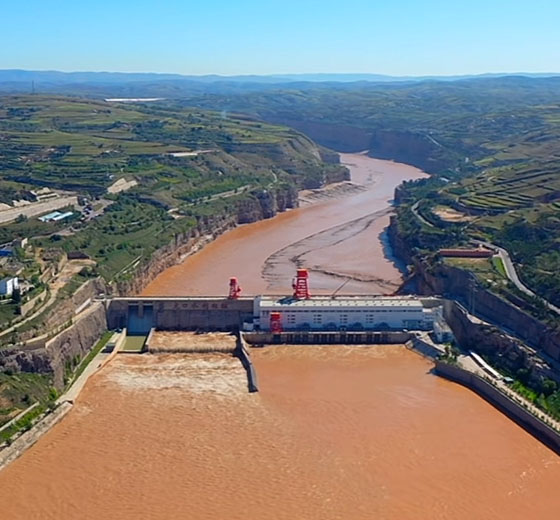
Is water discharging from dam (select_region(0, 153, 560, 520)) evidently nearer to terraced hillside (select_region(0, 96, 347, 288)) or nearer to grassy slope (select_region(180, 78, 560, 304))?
grassy slope (select_region(180, 78, 560, 304))

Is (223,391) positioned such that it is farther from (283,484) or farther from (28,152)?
(28,152)

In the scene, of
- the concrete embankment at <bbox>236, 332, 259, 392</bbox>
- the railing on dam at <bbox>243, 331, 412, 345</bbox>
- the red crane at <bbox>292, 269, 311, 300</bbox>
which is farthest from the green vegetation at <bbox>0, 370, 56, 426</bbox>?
the red crane at <bbox>292, 269, 311, 300</bbox>

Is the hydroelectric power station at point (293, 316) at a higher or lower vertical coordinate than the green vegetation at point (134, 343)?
higher

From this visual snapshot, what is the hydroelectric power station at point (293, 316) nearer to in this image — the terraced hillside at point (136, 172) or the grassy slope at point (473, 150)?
the terraced hillside at point (136, 172)

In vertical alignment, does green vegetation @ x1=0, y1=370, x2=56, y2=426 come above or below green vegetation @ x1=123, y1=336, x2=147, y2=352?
above

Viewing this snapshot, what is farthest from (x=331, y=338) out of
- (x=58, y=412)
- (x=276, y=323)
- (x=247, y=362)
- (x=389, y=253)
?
(x=389, y=253)

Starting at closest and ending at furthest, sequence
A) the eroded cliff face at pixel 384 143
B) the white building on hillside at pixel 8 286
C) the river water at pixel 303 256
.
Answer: the white building on hillside at pixel 8 286 < the river water at pixel 303 256 < the eroded cliff face at pixel 384 143

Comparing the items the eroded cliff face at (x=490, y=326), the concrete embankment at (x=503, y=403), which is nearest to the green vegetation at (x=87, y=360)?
the concrete embankment at (x=503, y=403)
